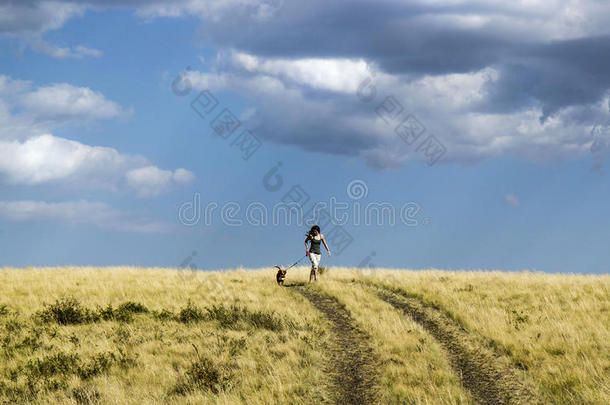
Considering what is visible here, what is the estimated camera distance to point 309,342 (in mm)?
14008

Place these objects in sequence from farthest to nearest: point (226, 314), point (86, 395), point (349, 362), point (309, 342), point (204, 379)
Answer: point (226, 314) → point (309, 342) → point (349, 362) → point (204, 379) → point (86, 395)

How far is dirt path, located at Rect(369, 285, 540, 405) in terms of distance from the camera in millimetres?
10898

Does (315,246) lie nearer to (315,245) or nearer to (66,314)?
(315,245)

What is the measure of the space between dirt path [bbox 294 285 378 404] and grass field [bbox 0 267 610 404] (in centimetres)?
5

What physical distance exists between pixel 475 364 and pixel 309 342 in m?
4.32

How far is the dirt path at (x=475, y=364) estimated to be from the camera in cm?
1090

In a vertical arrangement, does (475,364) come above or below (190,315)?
below

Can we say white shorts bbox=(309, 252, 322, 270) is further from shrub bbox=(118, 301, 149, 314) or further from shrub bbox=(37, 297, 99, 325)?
shrub bbox=(37, 297, 99, 325)

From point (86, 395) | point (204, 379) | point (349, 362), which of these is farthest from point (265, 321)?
point (86, 395)

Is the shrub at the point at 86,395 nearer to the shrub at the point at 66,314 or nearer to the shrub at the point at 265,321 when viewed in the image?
the shrub at the point at 265,321

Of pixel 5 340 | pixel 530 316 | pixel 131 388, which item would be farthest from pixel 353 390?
pixel 5 340

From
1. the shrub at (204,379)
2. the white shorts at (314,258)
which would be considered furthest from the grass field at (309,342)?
the white shorts at (314,258)

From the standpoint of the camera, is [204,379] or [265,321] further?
[265,321]

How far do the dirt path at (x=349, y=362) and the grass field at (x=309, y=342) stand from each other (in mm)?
50
